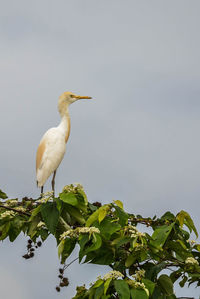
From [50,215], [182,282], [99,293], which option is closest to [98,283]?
[99,293]

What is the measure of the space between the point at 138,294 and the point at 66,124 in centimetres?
660

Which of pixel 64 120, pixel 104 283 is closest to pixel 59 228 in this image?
pixel 104 283

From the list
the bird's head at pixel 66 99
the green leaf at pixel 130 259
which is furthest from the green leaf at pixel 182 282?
the bird's head at pixel 66 99

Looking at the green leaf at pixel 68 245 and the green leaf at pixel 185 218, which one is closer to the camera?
the green leaf at pixel 68 245

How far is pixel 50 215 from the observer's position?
3012mm

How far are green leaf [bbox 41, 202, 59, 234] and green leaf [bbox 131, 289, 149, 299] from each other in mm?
664

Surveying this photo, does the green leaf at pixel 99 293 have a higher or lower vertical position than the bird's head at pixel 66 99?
lower

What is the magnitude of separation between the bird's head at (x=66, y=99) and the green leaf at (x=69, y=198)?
20.1 ft

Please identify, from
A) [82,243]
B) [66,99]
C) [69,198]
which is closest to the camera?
[82,243]

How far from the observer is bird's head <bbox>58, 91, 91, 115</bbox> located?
9.16m

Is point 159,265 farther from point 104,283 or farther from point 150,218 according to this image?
point 150,218

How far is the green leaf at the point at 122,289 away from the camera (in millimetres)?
2574

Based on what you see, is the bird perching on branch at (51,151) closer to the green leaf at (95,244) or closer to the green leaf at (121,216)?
the green leaf at (121,216)

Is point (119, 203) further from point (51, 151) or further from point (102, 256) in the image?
point (51, 151)
